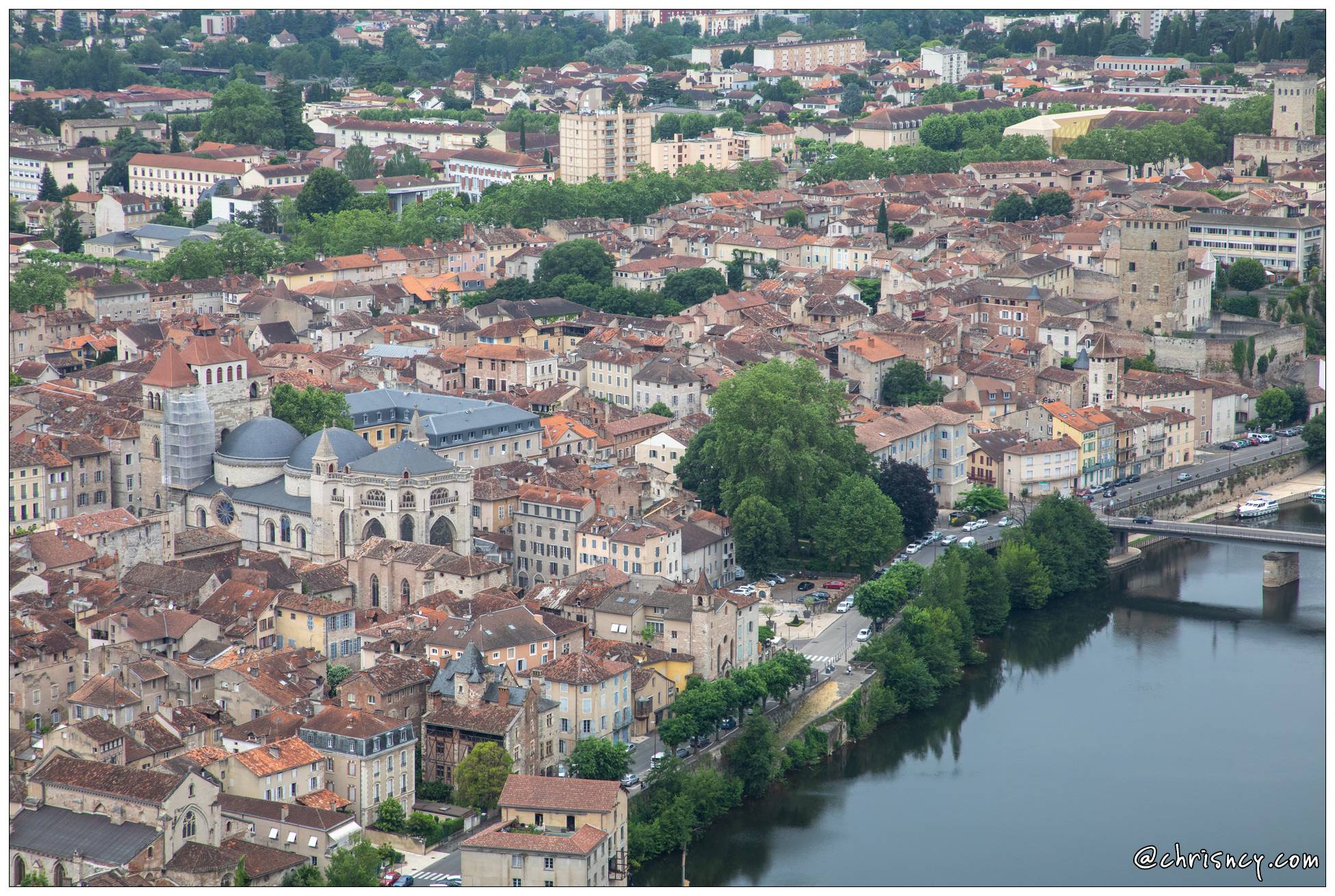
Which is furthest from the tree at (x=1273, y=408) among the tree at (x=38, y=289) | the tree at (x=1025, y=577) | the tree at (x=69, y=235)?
the tree at (x=69, y=235)

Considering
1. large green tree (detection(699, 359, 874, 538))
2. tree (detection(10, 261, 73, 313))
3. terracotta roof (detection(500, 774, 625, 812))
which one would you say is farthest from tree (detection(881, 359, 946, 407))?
terracotta roof (detection(500, 774, 625, 812))

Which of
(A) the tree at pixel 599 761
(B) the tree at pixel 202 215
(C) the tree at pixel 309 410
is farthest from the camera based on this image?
(B) the tree at pixel 202 215

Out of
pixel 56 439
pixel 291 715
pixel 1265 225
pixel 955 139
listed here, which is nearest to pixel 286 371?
pixel 56 439

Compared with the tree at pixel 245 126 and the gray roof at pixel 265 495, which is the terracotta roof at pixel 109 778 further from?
the tree at pixel 245 126

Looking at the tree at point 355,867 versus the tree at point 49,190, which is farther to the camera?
the tree at point 49,190

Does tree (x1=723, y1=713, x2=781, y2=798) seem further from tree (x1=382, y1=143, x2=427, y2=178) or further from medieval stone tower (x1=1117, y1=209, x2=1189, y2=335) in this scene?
tree (x1=382, y1=143, x2=427, y2=178)

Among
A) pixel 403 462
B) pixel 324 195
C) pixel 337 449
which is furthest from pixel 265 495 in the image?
pixel 324 195

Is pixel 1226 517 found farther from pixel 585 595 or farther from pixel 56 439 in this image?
pixel 56 439
